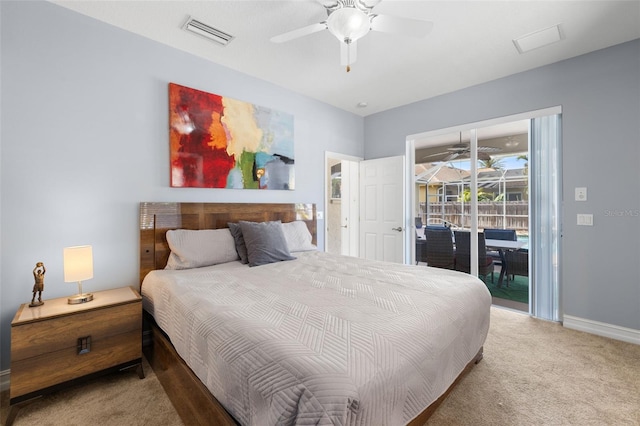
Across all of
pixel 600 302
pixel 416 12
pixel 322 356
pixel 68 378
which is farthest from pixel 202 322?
pixel 600 302

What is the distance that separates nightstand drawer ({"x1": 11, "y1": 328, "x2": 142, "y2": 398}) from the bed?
0.57 ft

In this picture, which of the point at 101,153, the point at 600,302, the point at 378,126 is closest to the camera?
the point at 101,153

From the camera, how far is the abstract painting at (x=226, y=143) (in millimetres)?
2707

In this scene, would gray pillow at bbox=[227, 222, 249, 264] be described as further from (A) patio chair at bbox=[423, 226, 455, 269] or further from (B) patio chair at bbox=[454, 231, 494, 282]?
(B) patio chair at bbox=[454, 231, 494, 282]

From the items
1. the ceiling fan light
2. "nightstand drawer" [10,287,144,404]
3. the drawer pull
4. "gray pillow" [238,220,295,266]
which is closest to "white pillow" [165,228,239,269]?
"gray pillow" [238,220,295,266]

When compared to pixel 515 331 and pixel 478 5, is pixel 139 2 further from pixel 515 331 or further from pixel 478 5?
pixel 515 331

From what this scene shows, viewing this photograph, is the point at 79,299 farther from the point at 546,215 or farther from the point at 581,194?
the point at 581,194

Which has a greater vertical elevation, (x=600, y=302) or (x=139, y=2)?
(x=139, y=2)

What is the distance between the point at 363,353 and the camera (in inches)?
42.0

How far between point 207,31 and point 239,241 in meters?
1.86

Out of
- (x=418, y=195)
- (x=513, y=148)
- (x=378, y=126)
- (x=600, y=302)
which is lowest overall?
(x=600, y=302)

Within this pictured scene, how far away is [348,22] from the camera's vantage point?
1861mm

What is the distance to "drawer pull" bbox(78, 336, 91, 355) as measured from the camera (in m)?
1.80

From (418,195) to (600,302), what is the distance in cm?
222
